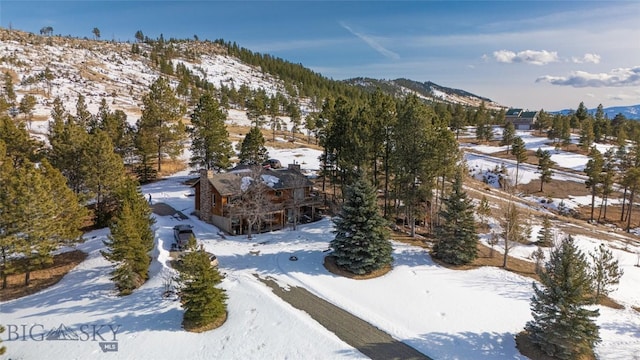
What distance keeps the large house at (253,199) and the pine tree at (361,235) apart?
8.93 m

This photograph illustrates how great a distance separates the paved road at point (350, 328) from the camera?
18500 millimetres

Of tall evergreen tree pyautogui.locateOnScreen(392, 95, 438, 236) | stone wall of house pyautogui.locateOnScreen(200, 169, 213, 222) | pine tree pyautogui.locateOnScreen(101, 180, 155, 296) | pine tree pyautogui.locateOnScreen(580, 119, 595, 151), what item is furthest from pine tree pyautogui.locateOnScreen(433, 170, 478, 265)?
pine tree pyautogui.locateOnScreen(580, 119, 595, 151)

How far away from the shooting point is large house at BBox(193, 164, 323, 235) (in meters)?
33.8

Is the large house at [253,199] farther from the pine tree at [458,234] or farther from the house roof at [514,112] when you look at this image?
the house roof at [514,112]

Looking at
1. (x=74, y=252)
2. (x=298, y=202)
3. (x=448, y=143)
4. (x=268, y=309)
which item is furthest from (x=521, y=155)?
(x=74, y=252)

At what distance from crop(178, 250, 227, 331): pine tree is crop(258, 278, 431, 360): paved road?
4327mm

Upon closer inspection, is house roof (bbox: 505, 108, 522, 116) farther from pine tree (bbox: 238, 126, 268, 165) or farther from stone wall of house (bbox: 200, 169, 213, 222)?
stone wall of house (bbox: 200, 169, 213, 222)

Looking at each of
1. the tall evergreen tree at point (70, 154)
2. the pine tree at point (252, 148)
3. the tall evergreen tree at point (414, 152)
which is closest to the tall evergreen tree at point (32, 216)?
the tall evergreen tree at point (70, 154)

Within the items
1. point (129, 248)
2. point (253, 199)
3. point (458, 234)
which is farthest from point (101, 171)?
point (458, 234)

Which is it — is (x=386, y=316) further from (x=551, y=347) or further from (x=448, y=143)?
(x=448, y=143)

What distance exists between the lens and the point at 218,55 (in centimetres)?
18450

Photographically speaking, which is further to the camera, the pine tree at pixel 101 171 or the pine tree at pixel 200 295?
the pine tree at pixel 101 171

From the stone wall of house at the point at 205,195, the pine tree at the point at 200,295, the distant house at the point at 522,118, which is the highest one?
the distant house at the point at 522,118

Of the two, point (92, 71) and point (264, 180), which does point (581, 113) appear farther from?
point (92, 71)
